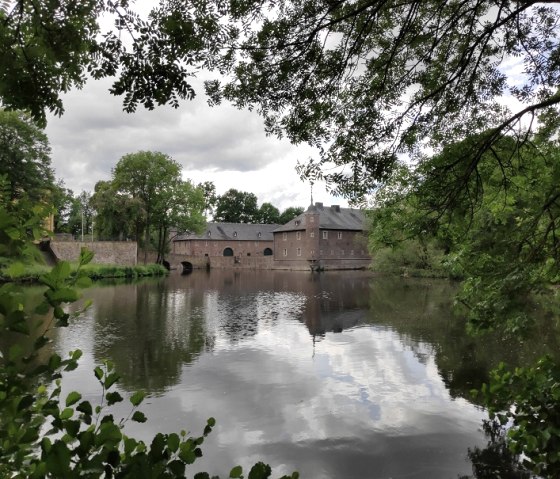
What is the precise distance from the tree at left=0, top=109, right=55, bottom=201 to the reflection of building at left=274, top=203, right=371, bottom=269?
122 feet

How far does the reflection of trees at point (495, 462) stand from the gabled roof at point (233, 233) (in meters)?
72.3

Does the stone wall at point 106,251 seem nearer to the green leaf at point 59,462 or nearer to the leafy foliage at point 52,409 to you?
the leafy foliage at point 52,409

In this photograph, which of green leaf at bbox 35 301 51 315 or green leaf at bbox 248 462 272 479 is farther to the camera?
green leaf at bbox 248 462 272 479

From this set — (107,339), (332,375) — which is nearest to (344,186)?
(332,375)

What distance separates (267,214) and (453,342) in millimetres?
85279

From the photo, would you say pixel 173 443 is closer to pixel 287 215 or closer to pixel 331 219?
pixel 331 219

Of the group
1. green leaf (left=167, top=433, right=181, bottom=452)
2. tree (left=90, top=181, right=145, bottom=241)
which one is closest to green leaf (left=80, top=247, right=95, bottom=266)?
green leaf (left=167, top=433, right=181, bottom=452)

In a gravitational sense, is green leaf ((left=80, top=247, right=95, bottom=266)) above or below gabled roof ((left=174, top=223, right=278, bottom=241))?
below

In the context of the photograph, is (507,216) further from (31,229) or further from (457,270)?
(31,229)

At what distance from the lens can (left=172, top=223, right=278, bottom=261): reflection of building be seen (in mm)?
78000

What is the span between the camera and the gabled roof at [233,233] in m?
78.3

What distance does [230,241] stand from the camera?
78312mm

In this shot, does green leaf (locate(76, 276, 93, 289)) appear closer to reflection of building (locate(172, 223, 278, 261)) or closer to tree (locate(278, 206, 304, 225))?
reflection of building (locate(172, 223, 278, 261))

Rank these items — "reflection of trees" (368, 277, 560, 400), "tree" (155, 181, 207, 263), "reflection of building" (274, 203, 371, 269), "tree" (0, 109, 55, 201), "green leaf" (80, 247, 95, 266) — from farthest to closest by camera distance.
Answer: "reflection of building" (274, 203, 371, 269) < "tree" (155, 181, 207, 263) < "tree" (0, 109, 55, 201) < "reflection of trees" (368, 277, 560, 400) < "green leaf" (80, 247, 95, 266)
